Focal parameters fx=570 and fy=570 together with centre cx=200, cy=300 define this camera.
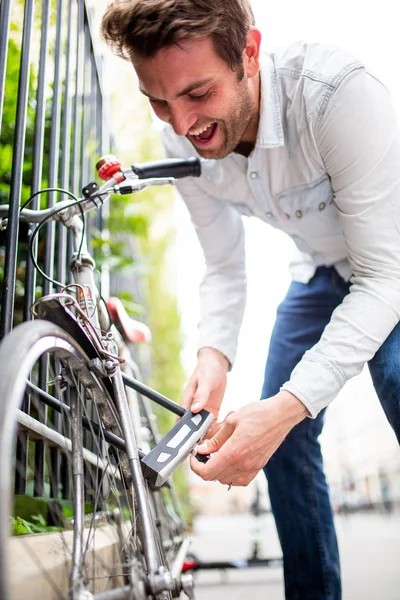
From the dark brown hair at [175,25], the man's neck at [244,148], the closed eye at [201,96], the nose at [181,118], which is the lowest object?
the nose at [181,118]

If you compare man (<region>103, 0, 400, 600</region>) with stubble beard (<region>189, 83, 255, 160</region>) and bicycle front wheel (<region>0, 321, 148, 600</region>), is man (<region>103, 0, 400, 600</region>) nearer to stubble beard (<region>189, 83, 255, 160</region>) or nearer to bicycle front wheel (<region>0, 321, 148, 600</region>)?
stubble beard (<region>189, 83, 255, 160</region>)

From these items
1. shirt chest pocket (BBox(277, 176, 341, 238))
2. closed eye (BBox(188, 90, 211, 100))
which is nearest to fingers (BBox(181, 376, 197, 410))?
shirt chest pocket (BBox(277, 176, 341, 238))

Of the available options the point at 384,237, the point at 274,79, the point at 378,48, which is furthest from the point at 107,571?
the point at 378,48

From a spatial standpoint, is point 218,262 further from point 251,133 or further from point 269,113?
point 269,113

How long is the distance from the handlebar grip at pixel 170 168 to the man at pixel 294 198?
64 mm

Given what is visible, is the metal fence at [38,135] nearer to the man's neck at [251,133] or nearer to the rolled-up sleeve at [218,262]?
the rolled-up sleeve at [218,262]

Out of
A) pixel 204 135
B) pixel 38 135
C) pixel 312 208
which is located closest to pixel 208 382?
pixel 312 208

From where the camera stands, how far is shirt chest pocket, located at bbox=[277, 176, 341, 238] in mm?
1708

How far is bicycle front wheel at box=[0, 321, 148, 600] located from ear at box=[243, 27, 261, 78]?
933 mm

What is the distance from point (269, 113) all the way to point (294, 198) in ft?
0.87

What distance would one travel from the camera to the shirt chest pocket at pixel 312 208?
1.71 metres

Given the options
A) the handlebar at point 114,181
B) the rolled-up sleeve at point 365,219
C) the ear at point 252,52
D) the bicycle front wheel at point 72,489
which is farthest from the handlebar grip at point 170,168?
the bicycle front wheel at point 72,489

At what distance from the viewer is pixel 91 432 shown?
135 cm

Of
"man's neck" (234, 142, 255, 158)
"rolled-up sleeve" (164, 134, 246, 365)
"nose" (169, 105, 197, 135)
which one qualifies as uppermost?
"man's neck" (234, 142, 255, 158)
